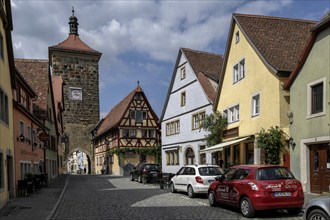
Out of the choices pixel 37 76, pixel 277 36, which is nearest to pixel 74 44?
pixel 37 76

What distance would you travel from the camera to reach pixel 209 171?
1716 cm

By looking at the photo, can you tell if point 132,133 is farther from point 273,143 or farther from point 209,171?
point 209,171

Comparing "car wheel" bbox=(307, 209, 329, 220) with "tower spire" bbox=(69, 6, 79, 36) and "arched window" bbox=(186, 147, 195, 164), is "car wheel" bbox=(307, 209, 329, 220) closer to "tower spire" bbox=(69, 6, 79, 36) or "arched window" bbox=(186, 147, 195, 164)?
"arched window" bbox=(186, 147, 195, 164)

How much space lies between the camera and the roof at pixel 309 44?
612 inches

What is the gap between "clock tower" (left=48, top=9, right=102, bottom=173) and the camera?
58250mm

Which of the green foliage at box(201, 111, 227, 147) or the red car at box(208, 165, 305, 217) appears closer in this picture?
the red car at box(208, 165, 305, 217)

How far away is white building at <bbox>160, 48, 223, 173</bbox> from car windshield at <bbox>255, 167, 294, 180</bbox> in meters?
15.7

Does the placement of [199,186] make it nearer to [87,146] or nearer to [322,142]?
[322,142]

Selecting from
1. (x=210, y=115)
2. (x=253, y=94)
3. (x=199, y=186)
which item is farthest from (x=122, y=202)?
(x=210, y=115)

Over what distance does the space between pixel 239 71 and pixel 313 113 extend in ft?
26.0

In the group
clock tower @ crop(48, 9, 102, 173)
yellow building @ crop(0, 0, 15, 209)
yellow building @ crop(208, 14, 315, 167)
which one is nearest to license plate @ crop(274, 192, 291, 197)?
yellow building @ crop(208, 14, 315, 167)

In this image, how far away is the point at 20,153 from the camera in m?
19.9

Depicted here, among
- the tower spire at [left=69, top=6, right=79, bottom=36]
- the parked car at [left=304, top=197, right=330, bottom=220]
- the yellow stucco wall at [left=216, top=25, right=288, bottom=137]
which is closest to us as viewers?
the parked car at [left=304, top=197, right=330, bottom=220]

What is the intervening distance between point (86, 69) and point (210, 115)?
37.8 m
